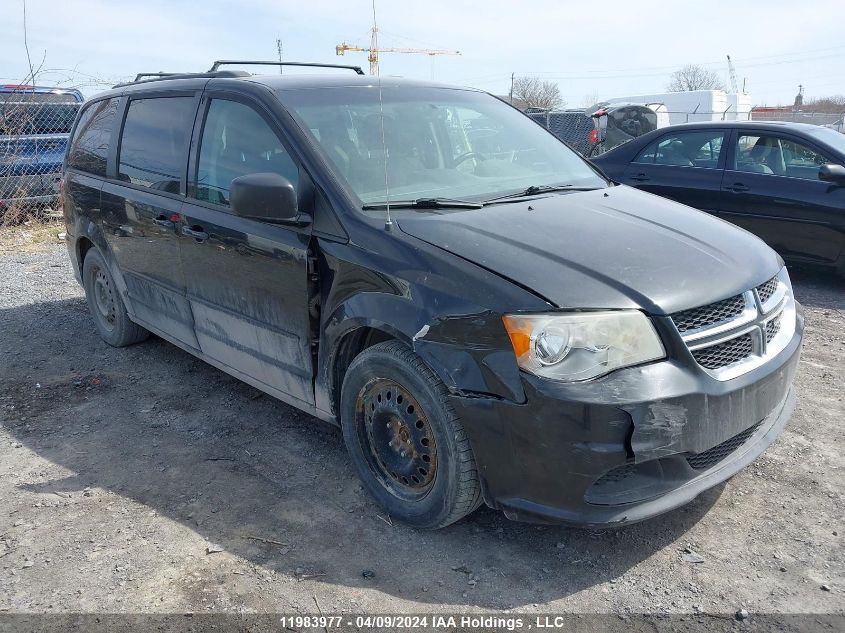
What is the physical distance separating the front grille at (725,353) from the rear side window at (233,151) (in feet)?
6.29

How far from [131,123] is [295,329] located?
7.56 ft

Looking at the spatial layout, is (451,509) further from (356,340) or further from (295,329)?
(295,329)

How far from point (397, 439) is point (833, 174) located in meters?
5.31

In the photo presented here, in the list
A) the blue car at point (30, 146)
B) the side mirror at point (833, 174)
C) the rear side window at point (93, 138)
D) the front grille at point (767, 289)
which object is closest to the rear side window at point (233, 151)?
the rear side window at point (93, 138)

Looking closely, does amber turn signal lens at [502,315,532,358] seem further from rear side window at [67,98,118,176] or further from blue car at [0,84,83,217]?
blue car at [0,84,83,217]

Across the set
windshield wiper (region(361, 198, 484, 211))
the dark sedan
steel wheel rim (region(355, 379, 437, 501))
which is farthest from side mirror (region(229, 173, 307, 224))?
the dark sedan

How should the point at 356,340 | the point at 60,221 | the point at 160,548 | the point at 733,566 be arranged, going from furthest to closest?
the point at 60,221, the point at 356,340, the point at 160,548, the point at 733,566

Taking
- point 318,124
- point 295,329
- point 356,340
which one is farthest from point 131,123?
point 356,340

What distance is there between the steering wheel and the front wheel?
3.96ft

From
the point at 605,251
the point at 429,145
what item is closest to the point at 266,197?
the point at 429,145

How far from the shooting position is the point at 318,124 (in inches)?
135

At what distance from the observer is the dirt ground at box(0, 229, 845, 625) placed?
2.65 meters

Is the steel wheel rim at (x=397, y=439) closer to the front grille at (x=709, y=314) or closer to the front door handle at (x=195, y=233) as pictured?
the front grille at (x=709, y=314)

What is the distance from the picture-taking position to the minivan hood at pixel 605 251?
2.58 meters
